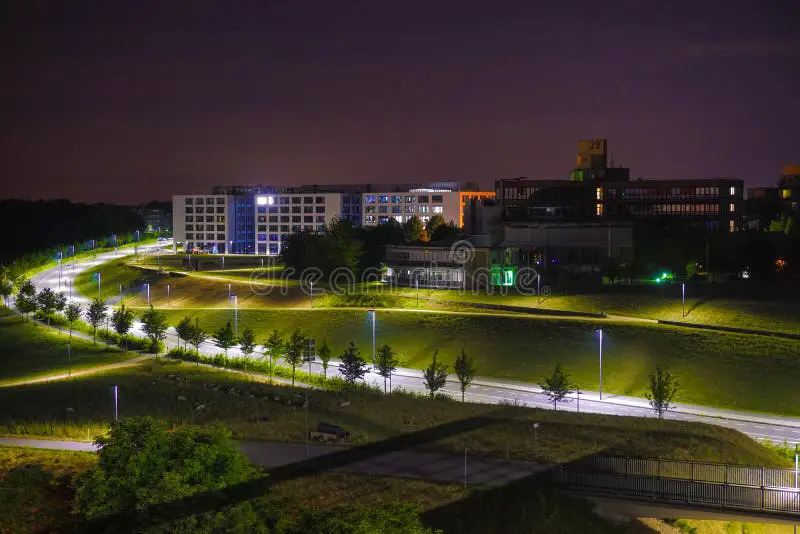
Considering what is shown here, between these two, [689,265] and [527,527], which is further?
[689,265]

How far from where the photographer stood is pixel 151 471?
22031mm

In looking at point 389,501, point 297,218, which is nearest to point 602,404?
point 389,501

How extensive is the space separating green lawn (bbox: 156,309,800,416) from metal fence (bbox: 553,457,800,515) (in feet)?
74.2

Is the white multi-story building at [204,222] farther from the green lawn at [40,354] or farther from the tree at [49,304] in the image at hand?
the green lawn at [40,354]

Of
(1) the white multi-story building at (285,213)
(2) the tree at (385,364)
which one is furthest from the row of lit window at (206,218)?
(2) the tree at (385,364)

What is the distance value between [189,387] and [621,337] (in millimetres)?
30175

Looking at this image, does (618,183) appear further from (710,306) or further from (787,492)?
(787,492)

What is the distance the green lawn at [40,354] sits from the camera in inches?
2347

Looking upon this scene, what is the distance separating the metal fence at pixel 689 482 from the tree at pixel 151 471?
10.3 m

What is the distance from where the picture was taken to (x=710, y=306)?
66062 millimetres

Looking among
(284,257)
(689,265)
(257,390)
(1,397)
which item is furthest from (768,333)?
(284,257)

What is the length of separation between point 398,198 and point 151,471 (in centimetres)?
13602

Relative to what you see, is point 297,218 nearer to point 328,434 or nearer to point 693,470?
point 328,434

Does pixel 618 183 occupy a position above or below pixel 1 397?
above
